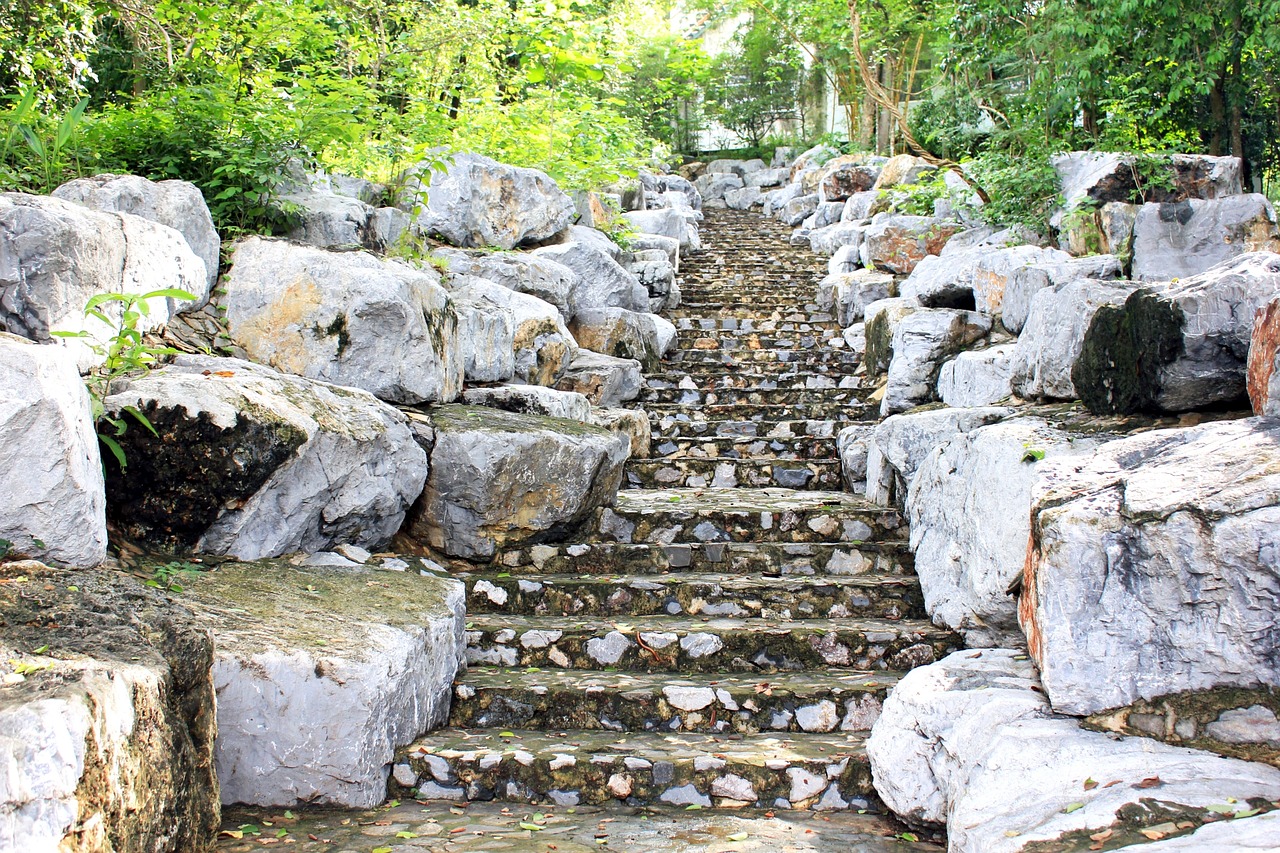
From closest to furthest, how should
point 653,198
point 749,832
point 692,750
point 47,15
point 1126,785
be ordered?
point 1126,785
point 749,832
point 692,750
point 47,15
point 653,198

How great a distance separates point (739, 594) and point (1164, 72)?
885 cm

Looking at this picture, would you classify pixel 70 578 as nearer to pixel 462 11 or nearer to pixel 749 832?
pixel 749 832

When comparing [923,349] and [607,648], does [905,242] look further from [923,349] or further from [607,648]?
[607,648]

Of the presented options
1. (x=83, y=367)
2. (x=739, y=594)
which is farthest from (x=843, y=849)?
(x=83, y=367)

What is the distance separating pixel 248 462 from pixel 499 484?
1596 millimetres

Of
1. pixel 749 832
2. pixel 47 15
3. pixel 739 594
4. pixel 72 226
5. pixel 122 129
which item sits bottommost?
pixel 749 832

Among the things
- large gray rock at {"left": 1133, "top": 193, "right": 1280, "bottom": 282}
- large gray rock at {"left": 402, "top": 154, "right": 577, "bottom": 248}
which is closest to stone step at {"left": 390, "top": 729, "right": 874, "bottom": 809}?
large gray rock at {"left": 402, "top": 154, "right": 577, "bottom": 248}

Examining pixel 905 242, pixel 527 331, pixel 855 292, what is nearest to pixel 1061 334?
pixel 527 331

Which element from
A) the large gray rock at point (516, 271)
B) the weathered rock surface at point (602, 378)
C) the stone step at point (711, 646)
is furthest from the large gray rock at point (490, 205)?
the stone step at point (711, 646)

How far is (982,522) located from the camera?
163 inches

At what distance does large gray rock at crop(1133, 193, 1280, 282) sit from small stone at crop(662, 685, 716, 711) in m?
6.40

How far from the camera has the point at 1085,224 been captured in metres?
9.56

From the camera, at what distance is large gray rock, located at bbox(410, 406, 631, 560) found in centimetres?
527

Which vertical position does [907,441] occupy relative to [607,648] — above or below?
above
